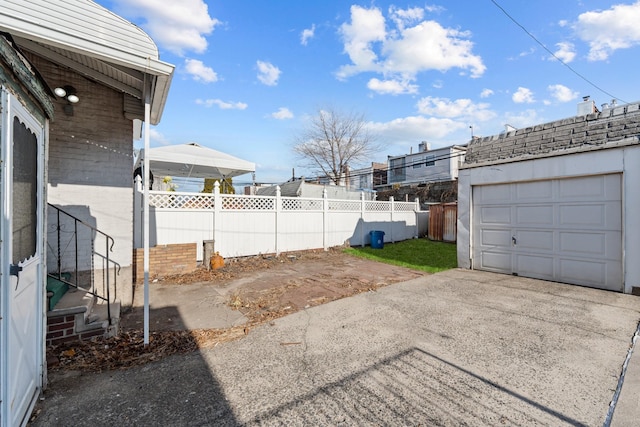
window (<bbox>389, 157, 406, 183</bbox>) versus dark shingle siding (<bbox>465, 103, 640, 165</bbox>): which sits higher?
window (<bbox>389, 157, 406, 183</bbox>)

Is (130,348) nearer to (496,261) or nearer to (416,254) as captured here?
(496,261)

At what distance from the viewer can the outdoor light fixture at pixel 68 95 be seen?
3.93 meters

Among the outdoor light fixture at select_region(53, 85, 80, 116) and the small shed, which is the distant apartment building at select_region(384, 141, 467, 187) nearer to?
the small shed

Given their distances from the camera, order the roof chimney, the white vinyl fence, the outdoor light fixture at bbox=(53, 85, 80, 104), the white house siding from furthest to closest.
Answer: the roof chimney
the white vinyl fence
the white house siding
the outdoor light fixture at bbox=(53, 85, 80, 104)

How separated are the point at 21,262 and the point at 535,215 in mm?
8275

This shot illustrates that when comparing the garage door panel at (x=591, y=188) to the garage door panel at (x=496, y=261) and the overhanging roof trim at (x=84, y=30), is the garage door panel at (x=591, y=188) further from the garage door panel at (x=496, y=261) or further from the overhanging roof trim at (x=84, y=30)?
the overhanging roof trim at (x=84, y=30)

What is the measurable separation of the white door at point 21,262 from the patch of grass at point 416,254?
7338 millimetres

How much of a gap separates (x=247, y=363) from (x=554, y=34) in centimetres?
1071

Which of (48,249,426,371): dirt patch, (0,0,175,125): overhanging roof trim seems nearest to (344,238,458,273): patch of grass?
(48,249,426,371): dirt patch

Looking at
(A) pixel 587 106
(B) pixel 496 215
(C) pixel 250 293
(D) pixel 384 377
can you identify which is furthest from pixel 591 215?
(C) pixel 250 293

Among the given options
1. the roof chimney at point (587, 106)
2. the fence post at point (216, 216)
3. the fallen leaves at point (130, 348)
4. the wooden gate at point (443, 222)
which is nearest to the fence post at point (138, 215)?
the fence post at point (216, 216)

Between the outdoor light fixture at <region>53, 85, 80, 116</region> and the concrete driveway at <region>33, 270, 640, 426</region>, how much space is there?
3.50 metres

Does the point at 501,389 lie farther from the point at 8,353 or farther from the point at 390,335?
the point at 8,353

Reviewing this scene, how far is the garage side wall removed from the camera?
5207 mm
